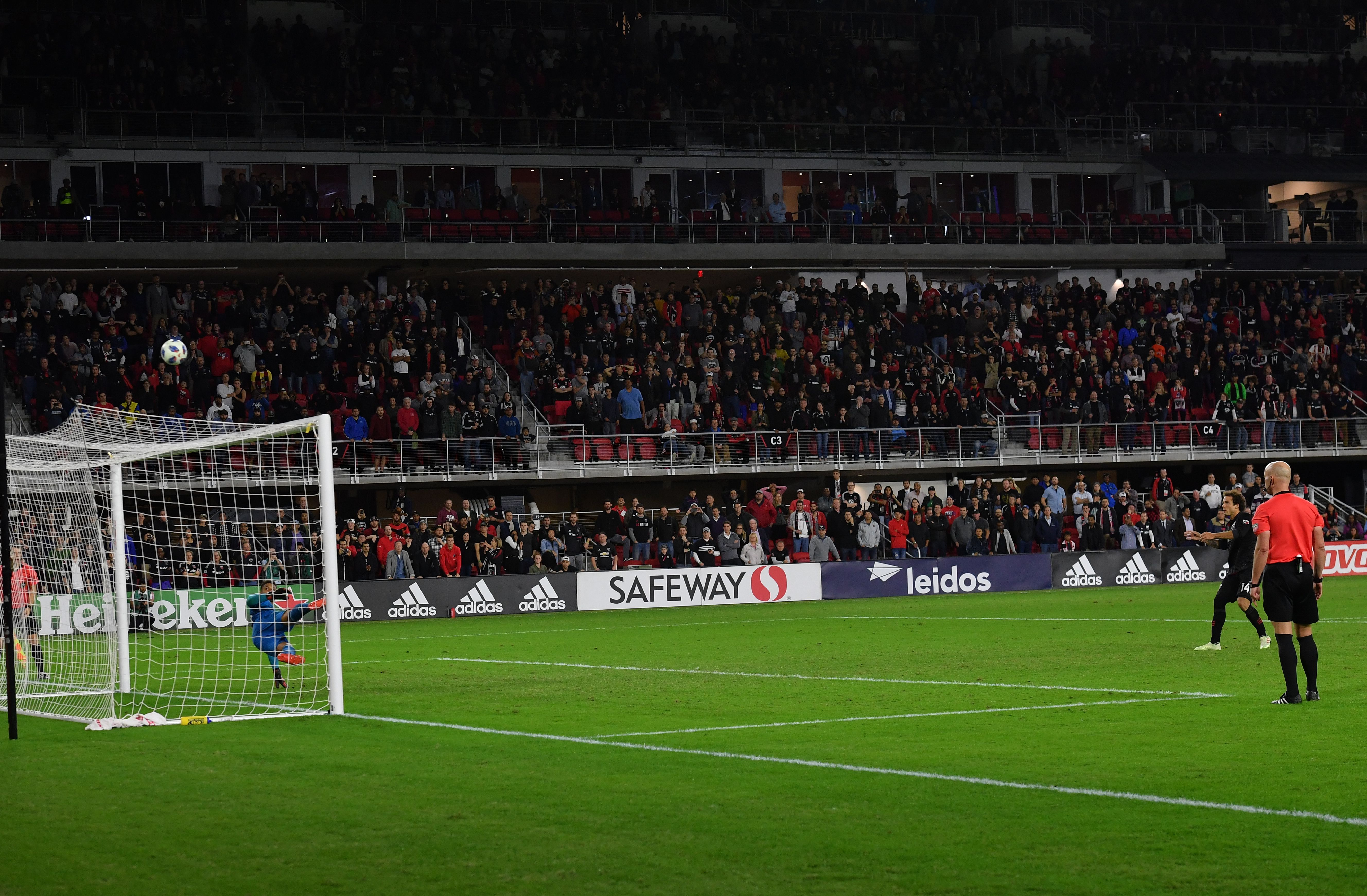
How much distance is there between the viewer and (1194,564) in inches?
1506

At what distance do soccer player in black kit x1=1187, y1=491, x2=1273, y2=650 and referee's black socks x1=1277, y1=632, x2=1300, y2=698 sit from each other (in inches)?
200

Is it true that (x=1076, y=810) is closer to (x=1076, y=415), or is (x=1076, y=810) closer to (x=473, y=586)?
(x=473, y=586)

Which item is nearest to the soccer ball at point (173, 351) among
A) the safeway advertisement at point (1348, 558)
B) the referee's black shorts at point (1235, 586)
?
the referee's black shorts at point (1235, 586)

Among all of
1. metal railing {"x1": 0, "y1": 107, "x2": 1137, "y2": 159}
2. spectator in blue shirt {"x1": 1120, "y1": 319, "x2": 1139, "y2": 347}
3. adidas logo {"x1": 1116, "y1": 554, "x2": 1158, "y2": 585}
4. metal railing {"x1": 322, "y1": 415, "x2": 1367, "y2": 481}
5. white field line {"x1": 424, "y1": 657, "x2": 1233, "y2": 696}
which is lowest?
adidas logo {"x1": 1116, "y1": 554, "x2": 1158, "y2": 585}

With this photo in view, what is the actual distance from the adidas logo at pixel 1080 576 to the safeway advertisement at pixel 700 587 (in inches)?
233

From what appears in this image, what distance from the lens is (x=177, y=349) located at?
33.5 m

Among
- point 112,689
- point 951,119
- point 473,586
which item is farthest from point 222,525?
point 951,119

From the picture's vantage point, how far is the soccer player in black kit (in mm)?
18844

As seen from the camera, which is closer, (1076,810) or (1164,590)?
(1076,810)

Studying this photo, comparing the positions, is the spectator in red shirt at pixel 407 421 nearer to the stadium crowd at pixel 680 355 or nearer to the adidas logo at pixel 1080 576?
the stadium crowd at pixel 680 355

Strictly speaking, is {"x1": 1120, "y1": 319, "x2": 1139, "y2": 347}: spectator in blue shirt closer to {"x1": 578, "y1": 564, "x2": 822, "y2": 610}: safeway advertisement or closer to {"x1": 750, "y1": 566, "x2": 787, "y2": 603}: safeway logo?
{"x1": 578, "y1": 564, "x2": 822, "y2": 610}: safeway advertisement

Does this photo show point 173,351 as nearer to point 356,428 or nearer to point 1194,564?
point 356,428

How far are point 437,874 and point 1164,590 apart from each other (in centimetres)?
2912

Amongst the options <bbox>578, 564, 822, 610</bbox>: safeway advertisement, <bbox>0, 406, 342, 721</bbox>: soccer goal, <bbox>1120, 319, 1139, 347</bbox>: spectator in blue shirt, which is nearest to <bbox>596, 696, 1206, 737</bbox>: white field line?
<bbox>0, 406, 342, 721</bbox>: soccer goal
